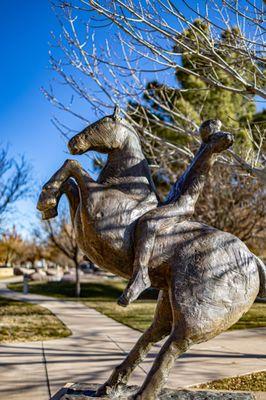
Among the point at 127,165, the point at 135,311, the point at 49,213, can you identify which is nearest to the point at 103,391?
the point at 49,213

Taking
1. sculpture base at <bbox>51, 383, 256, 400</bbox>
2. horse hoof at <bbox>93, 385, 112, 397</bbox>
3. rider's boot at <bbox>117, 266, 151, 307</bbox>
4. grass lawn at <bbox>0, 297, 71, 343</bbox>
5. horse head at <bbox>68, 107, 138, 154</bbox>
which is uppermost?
horse head at <bbox>68, 107, 138, 154</bbox>

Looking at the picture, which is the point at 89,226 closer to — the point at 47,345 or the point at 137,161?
the point at 137,161

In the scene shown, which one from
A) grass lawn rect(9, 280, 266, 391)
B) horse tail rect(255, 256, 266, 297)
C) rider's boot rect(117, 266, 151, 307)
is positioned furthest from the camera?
grass lawn rect(9, 280, 266, 391)

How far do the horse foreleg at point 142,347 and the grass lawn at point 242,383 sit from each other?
2007 millimetres

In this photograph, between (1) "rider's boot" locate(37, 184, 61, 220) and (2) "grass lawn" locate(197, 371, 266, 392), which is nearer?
(1) "rider's boot" locate(37, 184, 61, 220)

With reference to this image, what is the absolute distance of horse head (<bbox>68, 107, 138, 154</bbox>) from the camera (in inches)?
134

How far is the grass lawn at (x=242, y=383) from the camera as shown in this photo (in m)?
5.09

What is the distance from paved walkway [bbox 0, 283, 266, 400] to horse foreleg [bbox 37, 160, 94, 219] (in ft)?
8.28

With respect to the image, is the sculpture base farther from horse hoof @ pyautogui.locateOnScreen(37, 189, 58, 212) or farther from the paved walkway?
the paved walkway

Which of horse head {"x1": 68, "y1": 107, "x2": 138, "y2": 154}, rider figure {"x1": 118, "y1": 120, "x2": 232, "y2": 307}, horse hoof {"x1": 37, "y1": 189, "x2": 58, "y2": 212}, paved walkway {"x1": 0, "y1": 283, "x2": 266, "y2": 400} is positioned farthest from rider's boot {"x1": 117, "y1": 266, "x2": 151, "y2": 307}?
paved walkway {"x1": 0, "y1": 283, "x2": 266, "y2": 400}

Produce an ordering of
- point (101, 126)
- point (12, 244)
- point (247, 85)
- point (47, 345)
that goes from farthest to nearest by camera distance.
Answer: point (12, 244) → point (47, 345) → point (247, 85) → point (101, 126)

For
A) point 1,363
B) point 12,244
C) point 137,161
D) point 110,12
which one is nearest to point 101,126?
point 137,161

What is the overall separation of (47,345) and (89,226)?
5.91 metres

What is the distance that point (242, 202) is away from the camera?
752 inches
